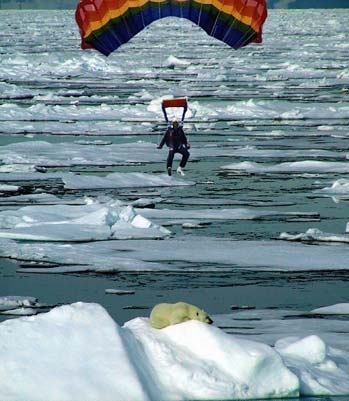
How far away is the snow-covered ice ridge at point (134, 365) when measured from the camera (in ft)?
29.4

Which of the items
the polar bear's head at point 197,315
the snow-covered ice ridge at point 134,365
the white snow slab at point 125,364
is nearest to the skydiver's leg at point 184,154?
the polar bear's head at point 197,315

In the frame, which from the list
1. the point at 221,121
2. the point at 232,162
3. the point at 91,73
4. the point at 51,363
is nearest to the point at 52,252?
the point at 51,363

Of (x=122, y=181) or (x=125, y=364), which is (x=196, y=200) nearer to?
(x=122, y=181)

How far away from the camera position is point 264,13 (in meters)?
21.2

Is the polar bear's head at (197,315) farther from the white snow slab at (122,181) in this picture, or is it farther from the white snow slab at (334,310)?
the white snow slab at (122,181)

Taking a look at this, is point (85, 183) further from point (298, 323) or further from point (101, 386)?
point (101, 386)

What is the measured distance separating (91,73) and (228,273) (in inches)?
1888

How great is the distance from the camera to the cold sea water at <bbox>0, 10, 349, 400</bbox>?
1367cm

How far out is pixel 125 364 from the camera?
9102 millimetres

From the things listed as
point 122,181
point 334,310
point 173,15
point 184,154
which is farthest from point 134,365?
point 184,154

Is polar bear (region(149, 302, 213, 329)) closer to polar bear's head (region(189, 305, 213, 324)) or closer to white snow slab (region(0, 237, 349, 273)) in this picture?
polar bear's head (region(189, 305, 213, 324))

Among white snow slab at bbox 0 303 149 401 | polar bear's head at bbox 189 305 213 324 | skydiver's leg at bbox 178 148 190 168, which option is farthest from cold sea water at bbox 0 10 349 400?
white snow slab at bbox 0 303 149 401

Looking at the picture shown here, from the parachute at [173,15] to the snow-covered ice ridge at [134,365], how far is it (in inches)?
→ 471

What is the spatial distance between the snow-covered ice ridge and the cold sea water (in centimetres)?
183
